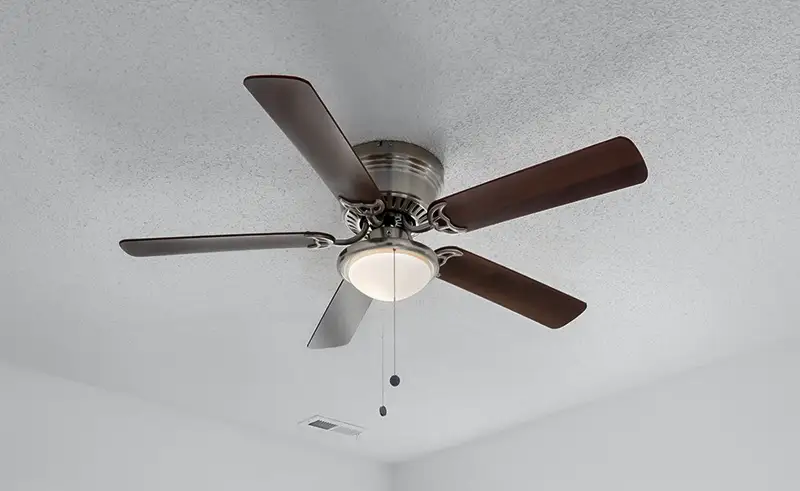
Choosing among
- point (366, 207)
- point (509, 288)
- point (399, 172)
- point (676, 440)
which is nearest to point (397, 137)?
point (399, 172)

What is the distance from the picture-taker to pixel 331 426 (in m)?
3.41

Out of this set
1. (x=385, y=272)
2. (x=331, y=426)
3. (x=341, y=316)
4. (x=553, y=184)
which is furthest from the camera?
(x=331, y=426)

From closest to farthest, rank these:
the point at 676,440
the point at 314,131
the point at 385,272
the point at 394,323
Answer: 1. the point at 314,131
2. the point at 385,272
3. the point at 394,323
4. the point at 676,440

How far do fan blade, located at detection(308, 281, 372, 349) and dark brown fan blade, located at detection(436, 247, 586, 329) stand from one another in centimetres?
22

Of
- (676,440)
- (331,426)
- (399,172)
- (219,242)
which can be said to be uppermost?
(331,426)

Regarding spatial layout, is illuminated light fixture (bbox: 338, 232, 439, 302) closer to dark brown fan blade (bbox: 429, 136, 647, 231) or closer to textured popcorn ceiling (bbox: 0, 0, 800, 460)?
dark brown fan blade (bbox: 429, 136, 647, 231)

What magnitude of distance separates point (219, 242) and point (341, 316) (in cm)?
42

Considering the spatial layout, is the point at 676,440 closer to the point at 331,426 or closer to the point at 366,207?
the point at 331,426

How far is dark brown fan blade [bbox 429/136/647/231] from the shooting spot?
125 cm

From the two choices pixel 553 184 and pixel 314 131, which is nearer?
pixel 314 131

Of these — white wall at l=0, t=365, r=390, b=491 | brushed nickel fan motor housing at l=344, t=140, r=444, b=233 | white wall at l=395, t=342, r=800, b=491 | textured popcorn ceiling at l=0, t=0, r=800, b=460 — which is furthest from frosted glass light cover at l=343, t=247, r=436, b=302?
white wall at l=0, t=365, r=390, b=491

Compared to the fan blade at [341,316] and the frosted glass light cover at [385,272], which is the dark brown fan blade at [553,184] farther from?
the fan blade at [341,316]

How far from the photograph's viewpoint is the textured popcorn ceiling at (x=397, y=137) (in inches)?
53.9

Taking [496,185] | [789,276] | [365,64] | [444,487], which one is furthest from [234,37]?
[444,487]
